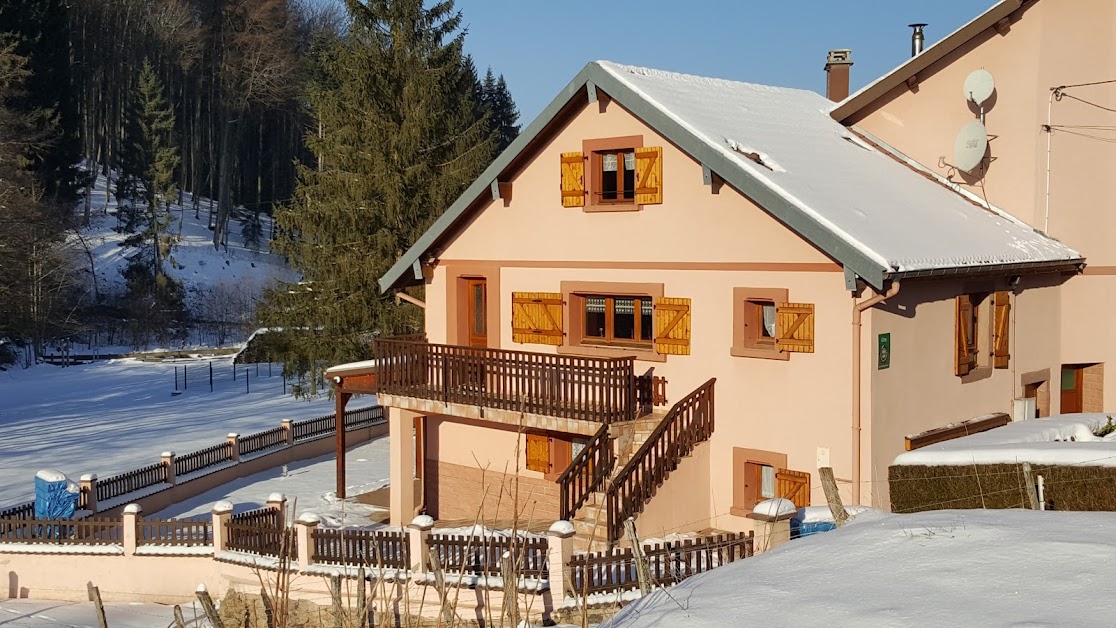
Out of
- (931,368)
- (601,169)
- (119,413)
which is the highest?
(601,169)

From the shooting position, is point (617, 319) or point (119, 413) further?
point (119, 413)

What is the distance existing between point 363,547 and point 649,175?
707 cm

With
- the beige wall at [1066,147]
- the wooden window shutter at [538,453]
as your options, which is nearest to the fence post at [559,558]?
the wooden window shutter at [538,453]

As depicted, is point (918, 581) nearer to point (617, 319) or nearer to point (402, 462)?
point (617, 319)

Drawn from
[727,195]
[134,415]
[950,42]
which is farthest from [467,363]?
[134,415]

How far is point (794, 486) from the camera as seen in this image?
1457 cm

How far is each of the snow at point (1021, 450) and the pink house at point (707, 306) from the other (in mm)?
1314

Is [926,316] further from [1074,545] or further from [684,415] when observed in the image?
[1074,545]

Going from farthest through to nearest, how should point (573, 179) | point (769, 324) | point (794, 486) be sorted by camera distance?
1. point (573, 179)
2. point (769, 324)
3. point (794, 486)

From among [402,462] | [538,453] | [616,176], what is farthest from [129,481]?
[616,176]

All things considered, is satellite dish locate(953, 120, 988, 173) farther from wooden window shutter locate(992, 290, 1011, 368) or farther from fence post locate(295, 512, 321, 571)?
fence post locate(295, 512, 321, 571)

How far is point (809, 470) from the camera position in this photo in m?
14.3

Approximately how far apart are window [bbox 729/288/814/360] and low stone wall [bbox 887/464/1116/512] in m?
2.69

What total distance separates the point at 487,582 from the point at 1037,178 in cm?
1177
